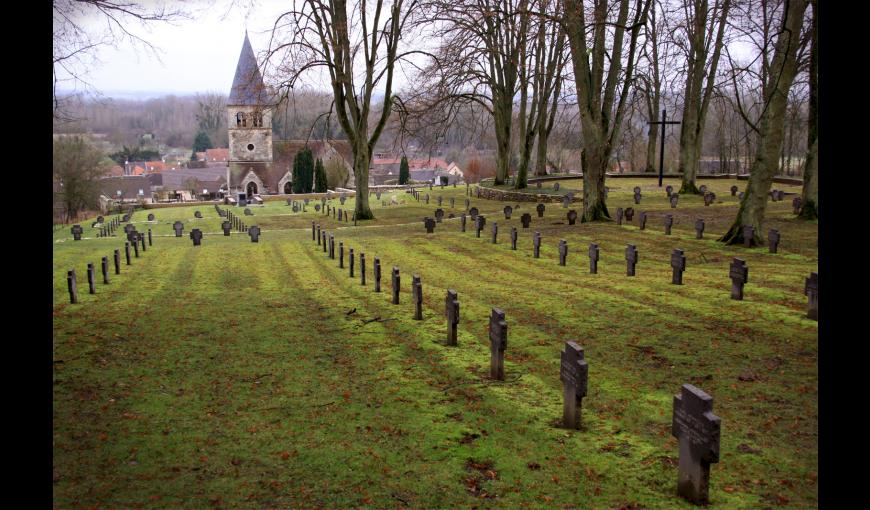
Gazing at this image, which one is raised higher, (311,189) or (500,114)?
(500,114)

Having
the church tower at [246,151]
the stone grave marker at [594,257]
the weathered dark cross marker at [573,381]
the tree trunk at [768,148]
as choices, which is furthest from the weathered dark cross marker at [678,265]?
the church tower at [246,151]

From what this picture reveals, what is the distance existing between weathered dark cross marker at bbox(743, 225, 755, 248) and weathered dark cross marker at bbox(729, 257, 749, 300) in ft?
19.3

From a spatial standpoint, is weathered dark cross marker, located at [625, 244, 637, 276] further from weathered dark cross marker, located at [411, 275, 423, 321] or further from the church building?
the church building

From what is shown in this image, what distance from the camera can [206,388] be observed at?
7133 mm

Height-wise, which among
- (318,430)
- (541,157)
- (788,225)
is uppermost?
(541,157)

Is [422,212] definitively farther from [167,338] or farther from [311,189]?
[311,189]

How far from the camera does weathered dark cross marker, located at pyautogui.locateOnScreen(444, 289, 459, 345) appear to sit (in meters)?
8.60

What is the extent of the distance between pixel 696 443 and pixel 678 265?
8.06 m

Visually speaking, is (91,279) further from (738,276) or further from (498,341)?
(738,276)

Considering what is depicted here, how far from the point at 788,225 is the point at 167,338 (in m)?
17.6

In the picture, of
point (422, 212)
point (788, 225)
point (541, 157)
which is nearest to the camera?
point (788, 225)
